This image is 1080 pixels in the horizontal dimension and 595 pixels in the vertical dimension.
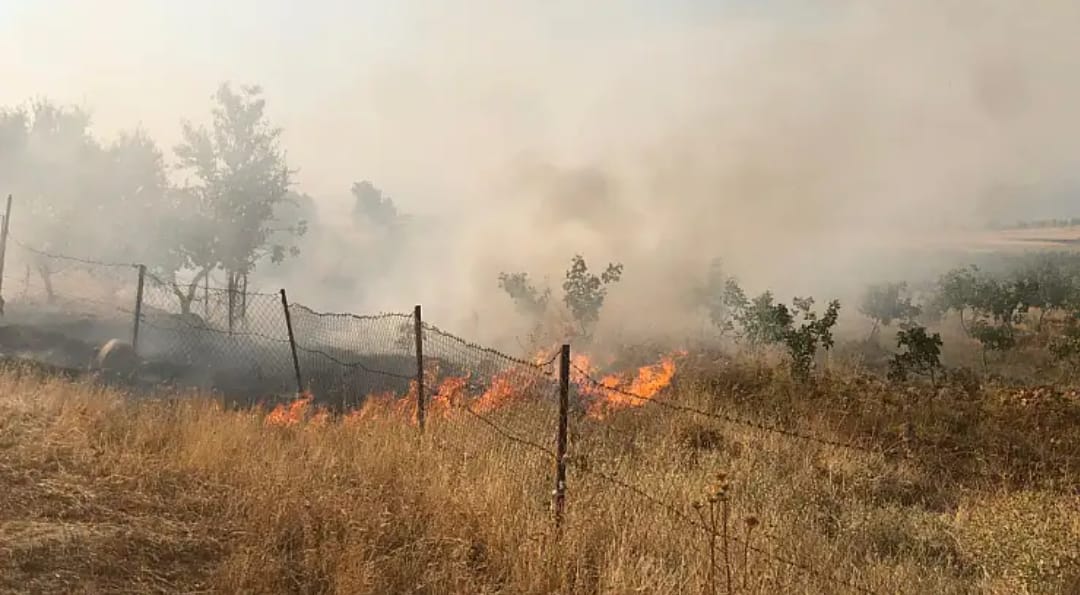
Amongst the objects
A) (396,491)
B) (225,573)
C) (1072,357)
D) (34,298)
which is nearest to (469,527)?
(396,491)

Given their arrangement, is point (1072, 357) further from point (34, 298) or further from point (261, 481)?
point (34, 298)

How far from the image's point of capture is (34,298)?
23.8 m

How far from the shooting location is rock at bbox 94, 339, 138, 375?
45.2 ft

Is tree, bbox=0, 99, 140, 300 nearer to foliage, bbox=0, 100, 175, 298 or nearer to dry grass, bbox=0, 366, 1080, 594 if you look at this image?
foliage, bbox=0, 100, 175, 298

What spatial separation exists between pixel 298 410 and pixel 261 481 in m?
4.30

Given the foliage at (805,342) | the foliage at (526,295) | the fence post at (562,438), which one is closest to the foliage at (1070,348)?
the foliage at (805,342)

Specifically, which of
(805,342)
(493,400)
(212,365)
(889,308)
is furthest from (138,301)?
(889,308)

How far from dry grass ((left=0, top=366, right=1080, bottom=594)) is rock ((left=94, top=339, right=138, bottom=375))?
6207 millimetres

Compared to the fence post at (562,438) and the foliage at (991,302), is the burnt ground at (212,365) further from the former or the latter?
the foliage at (991,302)

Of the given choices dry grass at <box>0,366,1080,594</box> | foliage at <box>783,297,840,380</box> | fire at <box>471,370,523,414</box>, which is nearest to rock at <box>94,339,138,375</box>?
dry grass at <box>0,366,1080,594</box>

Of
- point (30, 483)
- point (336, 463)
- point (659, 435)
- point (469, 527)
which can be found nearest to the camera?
point (469, 527)

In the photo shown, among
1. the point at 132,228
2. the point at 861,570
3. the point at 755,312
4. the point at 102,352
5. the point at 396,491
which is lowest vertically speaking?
the point at 861,570

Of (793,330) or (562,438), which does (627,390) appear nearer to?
(793,330)

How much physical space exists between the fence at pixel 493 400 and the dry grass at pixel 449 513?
53mm
